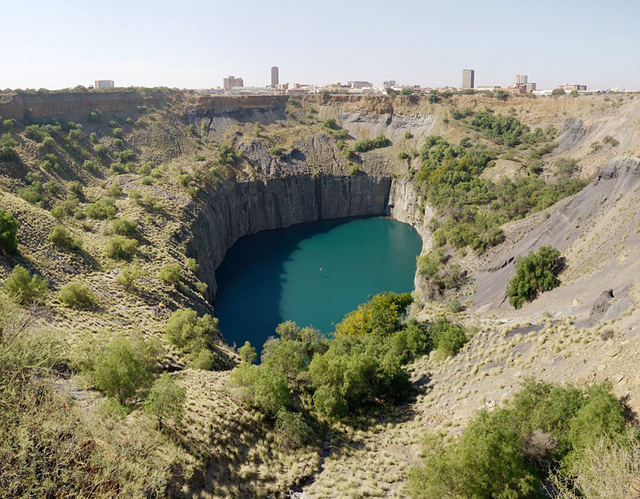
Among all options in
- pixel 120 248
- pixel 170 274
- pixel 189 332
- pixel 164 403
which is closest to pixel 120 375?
pixel 164 403

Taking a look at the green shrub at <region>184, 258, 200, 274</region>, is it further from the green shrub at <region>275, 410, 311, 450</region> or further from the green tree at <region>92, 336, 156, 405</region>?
the green shrub at <region>275, 410, 311, 450</region>

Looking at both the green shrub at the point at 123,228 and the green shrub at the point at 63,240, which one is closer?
the green shrub at the point at 63,240

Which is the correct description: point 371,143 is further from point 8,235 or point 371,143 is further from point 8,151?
point 8,235

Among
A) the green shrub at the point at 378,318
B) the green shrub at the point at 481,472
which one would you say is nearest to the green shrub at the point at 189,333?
the green shrub at the point at 378,318

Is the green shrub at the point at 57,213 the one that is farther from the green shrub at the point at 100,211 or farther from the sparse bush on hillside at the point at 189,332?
the sparse bush on hillside at the point at 189,332

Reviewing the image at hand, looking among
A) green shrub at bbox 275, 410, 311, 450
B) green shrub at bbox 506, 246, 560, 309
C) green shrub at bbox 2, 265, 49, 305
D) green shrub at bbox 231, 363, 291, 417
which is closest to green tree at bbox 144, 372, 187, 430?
green shrub at bbox 231, 363, 291, 417

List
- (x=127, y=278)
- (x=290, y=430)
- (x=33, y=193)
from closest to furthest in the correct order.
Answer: (x=290, y=430) → (x=127, y=278) → (x=33, y=193)
